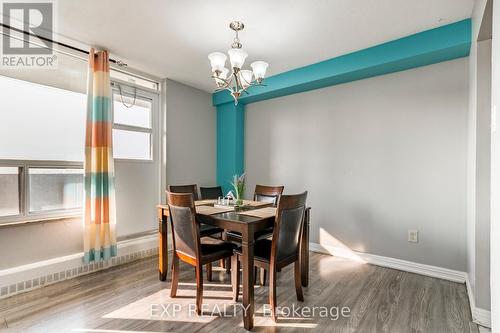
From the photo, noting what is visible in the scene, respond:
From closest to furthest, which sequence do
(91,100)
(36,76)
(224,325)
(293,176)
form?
(224,325)
(36,76)
(91,100)
(293,176)

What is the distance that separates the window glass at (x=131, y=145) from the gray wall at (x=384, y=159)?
1.88m

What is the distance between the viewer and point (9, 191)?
237cm

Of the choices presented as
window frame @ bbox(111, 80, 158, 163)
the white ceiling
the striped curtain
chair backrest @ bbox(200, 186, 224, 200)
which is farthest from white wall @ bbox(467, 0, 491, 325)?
→ window frame @ bbox(111, 80, 158, 163)

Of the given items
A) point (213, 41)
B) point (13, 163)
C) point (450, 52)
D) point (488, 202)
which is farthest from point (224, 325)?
point (450, 52)

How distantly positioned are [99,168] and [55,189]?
1.57ft

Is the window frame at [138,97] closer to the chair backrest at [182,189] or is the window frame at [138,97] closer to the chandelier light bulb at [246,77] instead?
the chair backrest at [182,189]

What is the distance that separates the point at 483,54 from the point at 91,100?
11.9 feet

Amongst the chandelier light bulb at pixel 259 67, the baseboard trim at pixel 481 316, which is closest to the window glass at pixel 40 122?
the chandelier light bulb at pixel 259 67

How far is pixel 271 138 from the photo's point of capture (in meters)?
4.05

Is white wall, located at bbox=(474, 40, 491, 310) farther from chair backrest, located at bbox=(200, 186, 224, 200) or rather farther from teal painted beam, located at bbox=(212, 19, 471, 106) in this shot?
chair backrest, located at bbox=(200, 186, 224, 200)

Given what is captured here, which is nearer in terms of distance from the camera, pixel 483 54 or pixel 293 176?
pixel 483 54

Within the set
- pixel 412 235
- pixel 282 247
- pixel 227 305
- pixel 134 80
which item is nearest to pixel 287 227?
pixel 282 247

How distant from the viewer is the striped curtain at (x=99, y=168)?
274 centimetres

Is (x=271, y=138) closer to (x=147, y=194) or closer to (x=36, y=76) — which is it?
(x=147, y=194)
